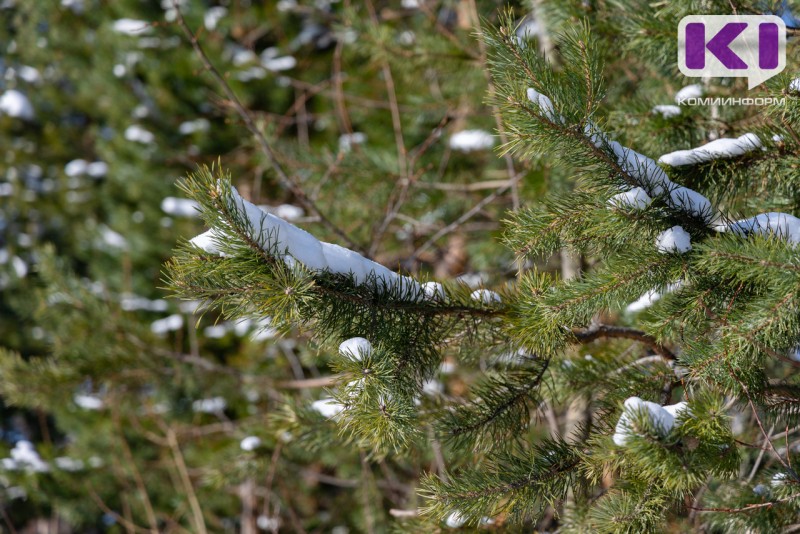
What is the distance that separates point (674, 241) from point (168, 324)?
16.1ft

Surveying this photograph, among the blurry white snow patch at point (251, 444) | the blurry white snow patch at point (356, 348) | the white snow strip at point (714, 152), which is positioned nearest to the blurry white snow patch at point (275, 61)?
the blurry white snow patch at point (251, 444)

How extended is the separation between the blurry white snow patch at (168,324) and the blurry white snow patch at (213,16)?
263 cm

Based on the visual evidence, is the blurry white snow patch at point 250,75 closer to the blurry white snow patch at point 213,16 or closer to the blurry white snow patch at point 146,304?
the blurry white snow patch at point 213,16

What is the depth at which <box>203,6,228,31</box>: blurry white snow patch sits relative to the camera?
19.5ft

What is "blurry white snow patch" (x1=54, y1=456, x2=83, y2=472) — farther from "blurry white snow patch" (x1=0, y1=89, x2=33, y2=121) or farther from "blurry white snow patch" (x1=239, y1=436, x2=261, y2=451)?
"blurry white snow patch" (x1=0, y1=89, x2=33, y2=121)

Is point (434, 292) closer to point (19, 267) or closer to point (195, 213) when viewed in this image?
point (195, 213)

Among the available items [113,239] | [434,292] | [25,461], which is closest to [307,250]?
[434,292]

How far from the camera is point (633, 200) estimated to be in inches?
55.2

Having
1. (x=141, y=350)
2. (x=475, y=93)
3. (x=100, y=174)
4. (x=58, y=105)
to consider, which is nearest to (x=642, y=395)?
(x=475, y=93)

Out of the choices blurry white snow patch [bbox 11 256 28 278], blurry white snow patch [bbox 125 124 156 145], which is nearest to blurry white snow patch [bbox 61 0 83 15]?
blurry white snow patch [bbox 125 124 156 145]

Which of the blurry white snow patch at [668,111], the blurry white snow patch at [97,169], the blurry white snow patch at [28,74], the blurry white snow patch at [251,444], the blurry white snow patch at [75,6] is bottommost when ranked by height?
the blurry white snow patch at [97,169]

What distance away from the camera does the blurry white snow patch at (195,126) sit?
19.5ft

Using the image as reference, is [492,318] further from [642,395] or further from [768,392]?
[768,392]

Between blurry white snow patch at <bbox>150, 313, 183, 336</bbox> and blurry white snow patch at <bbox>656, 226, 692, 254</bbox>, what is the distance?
181 inches
